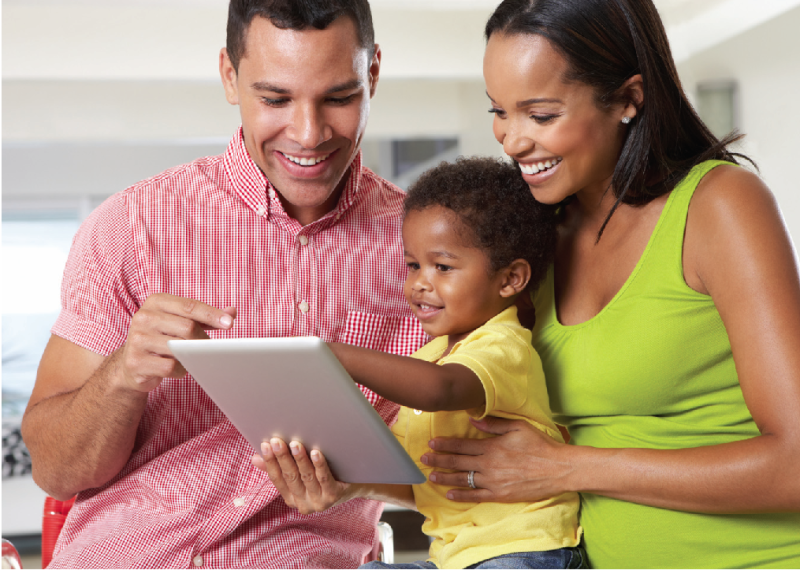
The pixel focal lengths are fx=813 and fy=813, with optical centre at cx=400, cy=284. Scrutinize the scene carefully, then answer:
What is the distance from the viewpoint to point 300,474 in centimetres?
128

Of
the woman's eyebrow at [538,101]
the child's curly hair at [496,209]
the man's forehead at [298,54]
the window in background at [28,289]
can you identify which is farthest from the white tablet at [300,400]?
the window in background at [28,289]

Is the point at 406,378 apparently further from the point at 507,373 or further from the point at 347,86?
the point at 347,86

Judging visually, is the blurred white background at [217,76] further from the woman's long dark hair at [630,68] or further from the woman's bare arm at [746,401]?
the woman's bare arm at [746,401]

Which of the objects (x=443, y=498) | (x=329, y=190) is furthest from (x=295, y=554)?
(x=329, y=190)

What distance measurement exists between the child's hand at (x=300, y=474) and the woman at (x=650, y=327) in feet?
0.65

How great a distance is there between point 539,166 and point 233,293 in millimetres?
697

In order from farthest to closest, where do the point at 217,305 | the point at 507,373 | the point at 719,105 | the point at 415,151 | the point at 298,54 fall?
the point at 415,151 → the point at 719,105 → the point at 217,305 → the point at 298,54 → the point at 507,373

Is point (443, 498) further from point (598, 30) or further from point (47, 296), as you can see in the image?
point (47, 296)

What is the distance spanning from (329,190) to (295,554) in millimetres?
743

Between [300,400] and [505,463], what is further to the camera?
[505,463]

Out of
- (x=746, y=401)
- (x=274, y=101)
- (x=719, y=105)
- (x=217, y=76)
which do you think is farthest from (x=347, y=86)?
(x=719, y=105)

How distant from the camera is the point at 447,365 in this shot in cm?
124

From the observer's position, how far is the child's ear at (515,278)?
5.02 ft

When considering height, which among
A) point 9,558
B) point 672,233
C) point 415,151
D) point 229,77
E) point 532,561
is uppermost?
point 415,151
